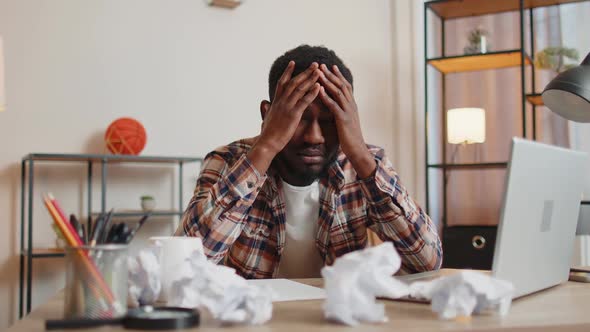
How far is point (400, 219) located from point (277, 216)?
0.30m

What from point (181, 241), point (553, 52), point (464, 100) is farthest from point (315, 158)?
point (464, 100)

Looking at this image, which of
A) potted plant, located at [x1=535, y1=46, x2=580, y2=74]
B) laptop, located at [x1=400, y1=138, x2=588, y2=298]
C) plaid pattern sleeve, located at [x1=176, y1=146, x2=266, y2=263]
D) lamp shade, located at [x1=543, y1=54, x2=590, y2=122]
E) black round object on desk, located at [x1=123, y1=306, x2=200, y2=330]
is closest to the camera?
black round object on desk, located at [x1=123, y1=306, x2=200, y2=330]

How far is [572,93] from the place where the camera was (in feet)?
3.89

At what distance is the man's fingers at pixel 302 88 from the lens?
4.43 ft

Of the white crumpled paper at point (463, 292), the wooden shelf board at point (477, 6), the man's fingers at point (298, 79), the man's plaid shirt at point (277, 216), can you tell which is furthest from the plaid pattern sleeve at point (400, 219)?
the wooden shelf board at point (477, 6)

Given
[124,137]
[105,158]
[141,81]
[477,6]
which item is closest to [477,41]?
[477,6]

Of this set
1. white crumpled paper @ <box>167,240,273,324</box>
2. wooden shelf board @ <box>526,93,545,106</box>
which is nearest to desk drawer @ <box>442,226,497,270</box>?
wooden shelf board @ <box>526,93,545,106</box>

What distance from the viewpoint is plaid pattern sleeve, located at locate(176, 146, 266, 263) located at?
51.2 inches

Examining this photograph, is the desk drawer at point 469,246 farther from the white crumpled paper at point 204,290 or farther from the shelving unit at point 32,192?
the white crumpled paper at point 204,290

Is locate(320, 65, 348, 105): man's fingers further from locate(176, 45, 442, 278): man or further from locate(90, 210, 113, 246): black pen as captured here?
locate(90, 210, 113, 246): black pen

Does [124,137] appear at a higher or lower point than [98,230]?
higher

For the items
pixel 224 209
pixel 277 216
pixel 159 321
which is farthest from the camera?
pixel 277 216

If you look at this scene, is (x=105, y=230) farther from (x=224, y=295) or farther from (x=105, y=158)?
(x=105, y=158)

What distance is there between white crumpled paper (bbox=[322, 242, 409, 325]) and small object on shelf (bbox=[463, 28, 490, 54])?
2791 mm
